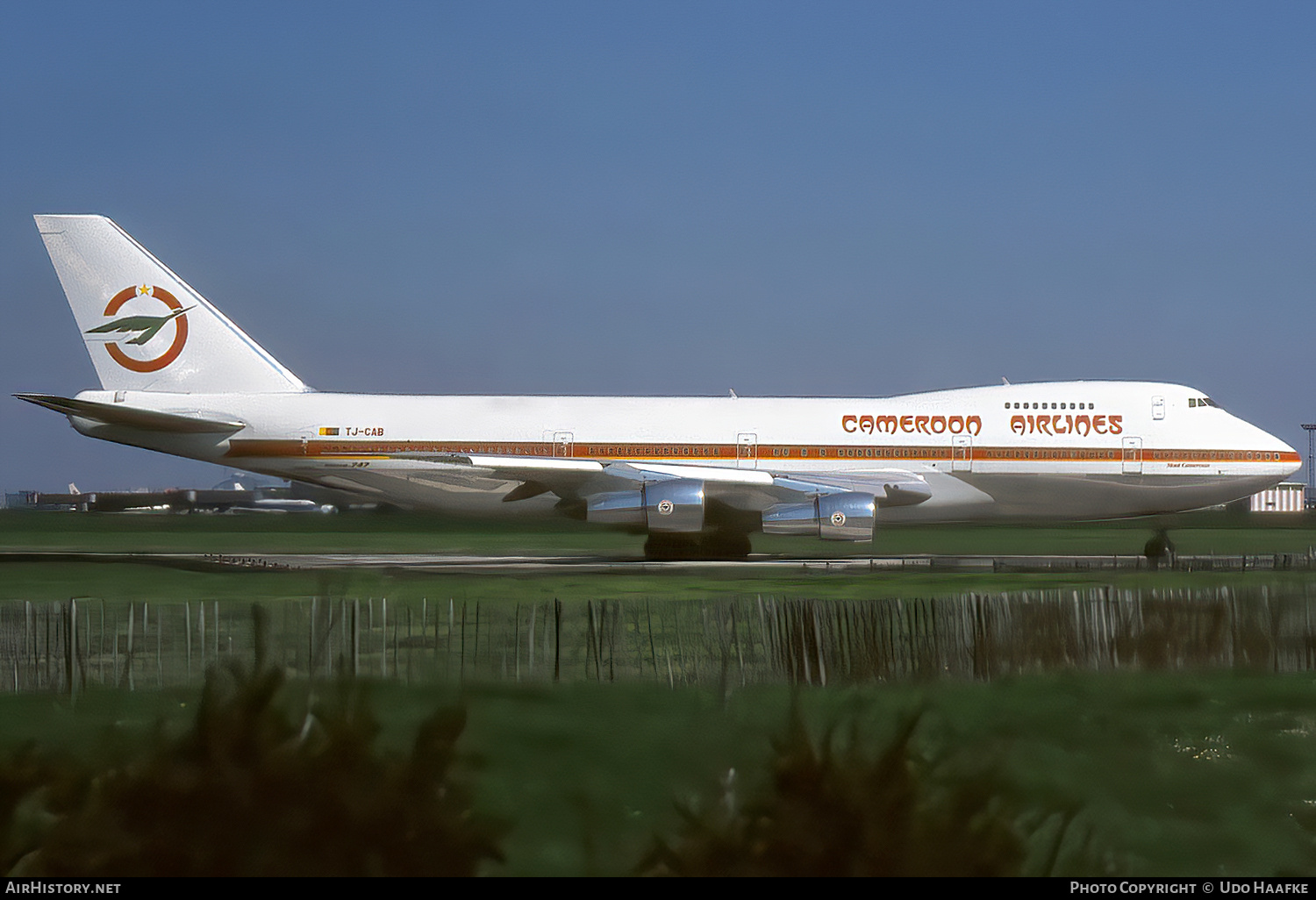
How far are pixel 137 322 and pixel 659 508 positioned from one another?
52.9 feet

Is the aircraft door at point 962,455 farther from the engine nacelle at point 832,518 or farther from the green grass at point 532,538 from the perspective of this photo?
the engine nacelle at point 832,518

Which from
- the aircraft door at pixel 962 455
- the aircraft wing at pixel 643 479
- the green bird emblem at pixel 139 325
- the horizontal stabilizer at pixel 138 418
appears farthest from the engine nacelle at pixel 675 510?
the green bird emblem at pixel 139 325

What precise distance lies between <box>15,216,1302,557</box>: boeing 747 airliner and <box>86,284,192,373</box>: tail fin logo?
0.04 meters

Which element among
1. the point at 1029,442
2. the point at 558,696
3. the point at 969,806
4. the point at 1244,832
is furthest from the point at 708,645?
the point at 1029,442

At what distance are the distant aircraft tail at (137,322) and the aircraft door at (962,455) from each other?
18614 mm

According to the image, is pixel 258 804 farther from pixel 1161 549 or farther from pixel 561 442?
pixel 1161 549

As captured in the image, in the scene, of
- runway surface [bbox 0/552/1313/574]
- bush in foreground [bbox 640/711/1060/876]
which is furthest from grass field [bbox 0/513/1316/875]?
runway surface [bbox 0/552/1313/574]

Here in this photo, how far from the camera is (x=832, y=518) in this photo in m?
30.7

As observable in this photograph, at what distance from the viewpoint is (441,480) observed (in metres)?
33.3

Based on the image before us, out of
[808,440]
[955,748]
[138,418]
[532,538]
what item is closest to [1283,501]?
[532,538]

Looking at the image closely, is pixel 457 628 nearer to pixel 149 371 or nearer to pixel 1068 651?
pixel 1068 651

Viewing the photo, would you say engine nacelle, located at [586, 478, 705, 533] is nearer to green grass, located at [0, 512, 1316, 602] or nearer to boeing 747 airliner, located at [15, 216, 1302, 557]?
boeing 747 airliner, located at [15, 216, 1302, 557]

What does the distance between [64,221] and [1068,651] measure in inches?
1186

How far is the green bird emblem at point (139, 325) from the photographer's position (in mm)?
35500
